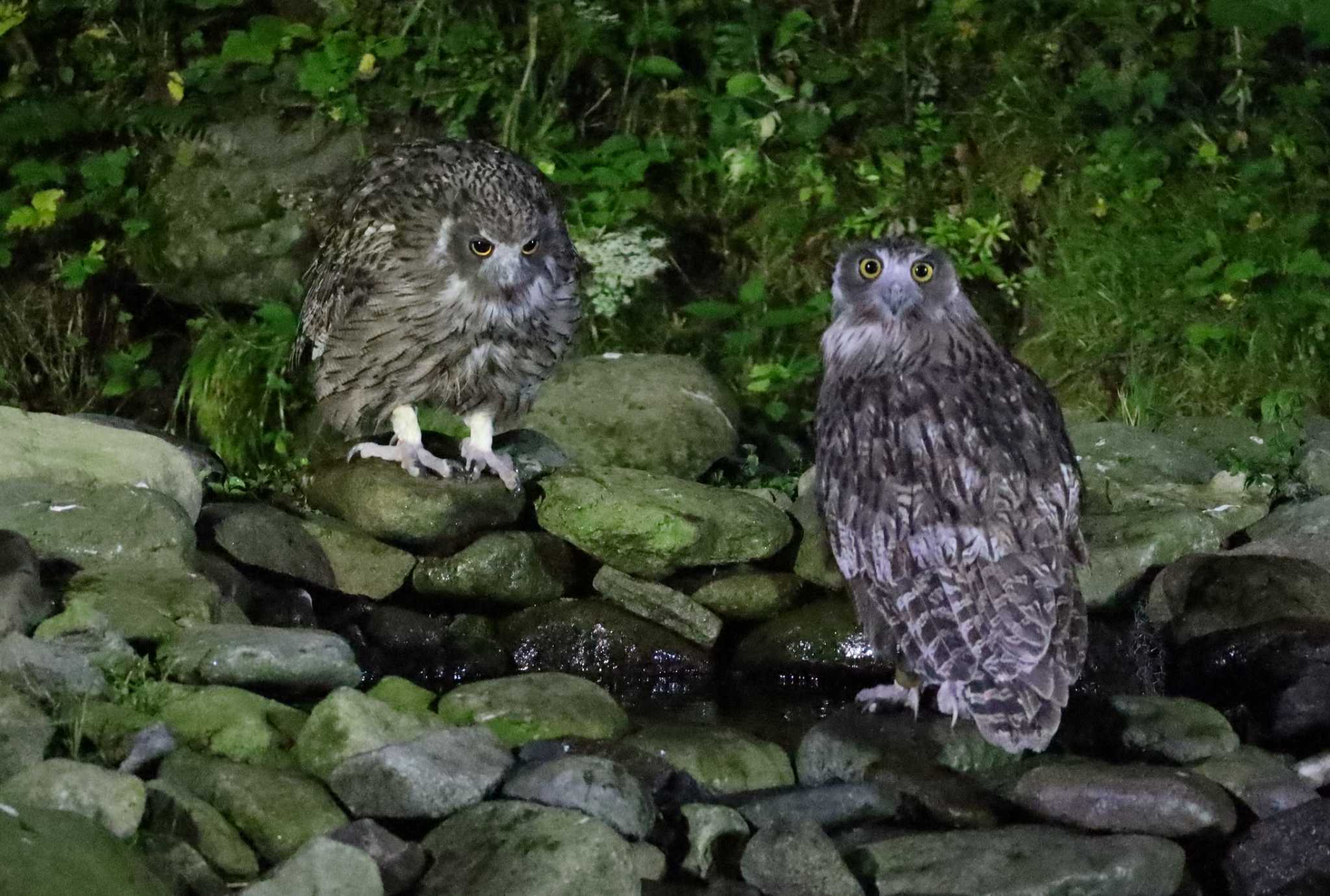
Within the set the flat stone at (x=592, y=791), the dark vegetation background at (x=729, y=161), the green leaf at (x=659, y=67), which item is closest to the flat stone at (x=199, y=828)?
the flat stone at (x=592, y=791)

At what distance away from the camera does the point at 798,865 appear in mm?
3717

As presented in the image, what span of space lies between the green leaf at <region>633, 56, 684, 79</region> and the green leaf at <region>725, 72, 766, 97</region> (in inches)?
9.2

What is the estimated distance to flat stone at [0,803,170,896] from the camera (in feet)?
10.2

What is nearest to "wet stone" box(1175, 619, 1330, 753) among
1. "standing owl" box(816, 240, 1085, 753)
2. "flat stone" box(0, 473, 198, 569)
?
"standing owl" box(816, 240, 1085, 753)

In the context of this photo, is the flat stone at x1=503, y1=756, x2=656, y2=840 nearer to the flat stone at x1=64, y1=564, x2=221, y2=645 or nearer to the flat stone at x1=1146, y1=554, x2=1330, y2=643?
the flat stone at x1=64, y1=564, x2=221, y2=645

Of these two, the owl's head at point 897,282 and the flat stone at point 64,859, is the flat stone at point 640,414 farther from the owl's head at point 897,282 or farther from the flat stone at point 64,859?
the flat stone at point 64,859

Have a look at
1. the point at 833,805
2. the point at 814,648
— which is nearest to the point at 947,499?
the point at 833,805

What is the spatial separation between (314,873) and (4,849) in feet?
1.87

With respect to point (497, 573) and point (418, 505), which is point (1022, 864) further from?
point (418, 505)

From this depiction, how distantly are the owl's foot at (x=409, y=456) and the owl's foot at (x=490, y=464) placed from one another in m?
0.06

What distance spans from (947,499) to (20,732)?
6.97 feet

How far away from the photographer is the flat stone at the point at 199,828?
3.63 metres

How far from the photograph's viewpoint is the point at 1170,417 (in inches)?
264

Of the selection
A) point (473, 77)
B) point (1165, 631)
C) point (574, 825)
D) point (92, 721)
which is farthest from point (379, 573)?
point (473, 77)
